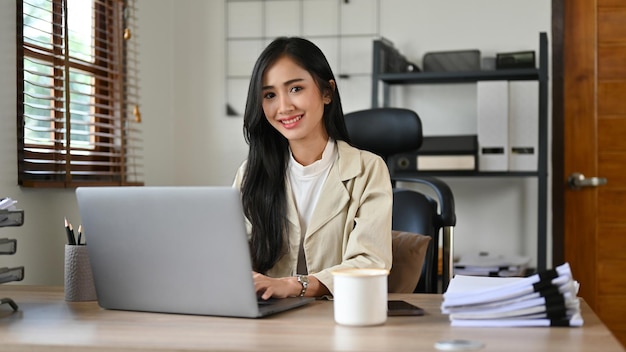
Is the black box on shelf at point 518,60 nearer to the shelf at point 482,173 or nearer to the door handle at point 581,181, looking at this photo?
the shelf at point 482,173

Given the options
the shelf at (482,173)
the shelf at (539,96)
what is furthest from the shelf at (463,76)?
the shelf at (482,173)

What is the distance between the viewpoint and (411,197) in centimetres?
229

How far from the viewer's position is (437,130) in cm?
358

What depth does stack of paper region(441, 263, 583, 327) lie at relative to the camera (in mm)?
1263

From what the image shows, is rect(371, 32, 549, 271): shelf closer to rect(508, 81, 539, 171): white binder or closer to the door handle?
rect(508, 81, 539, 171): white binder

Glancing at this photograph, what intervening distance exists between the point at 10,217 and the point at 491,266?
2004 millimetres

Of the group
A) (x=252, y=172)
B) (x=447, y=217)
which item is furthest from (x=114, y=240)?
→ (x=447, y=217)

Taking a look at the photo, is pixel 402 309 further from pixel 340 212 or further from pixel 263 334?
pixel 340 212

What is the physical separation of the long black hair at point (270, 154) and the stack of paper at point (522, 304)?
2.03 ft

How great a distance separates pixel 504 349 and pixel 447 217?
119 centimetres

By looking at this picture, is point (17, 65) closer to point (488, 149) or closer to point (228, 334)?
point (228, 334)

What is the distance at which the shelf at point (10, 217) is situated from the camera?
163 cm

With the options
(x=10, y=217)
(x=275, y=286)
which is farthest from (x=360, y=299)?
(x=10, y=217)

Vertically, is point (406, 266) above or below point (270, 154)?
below
